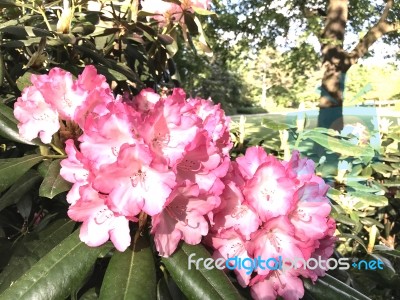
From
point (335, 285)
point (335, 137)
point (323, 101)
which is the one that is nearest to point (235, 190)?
point (335, 285)

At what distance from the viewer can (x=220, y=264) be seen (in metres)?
0.80

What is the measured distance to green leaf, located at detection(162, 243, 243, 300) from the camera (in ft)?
2.36

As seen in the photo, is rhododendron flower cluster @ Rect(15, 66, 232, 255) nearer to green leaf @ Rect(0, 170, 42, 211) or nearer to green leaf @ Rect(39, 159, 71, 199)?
green leaf @ Rect(39, 159, 71, 199)

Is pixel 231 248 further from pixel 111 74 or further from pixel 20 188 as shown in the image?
pixel 111 74

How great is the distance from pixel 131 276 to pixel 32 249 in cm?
29

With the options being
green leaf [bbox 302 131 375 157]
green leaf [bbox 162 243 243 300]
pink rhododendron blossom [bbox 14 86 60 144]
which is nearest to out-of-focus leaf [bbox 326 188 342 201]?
green leaf [bbox 302 131 375 157]

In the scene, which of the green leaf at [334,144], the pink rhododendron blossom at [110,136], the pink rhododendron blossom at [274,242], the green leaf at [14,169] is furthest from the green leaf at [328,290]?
the green leaf at [334,144]

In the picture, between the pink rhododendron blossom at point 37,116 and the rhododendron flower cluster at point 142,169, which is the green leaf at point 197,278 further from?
the pink rhododendron blossom at point 37,116

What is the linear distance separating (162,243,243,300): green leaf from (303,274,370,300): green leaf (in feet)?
0.80

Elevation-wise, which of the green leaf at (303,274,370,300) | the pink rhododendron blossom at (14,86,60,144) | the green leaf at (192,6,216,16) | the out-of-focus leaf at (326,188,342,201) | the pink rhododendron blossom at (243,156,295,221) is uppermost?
the green leaf at (192,6,216,16)

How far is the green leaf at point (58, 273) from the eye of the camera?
0.71 meters

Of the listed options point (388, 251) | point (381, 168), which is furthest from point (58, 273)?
point (381, 168)

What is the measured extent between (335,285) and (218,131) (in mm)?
399

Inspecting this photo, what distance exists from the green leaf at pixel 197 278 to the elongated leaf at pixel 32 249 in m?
0.25
